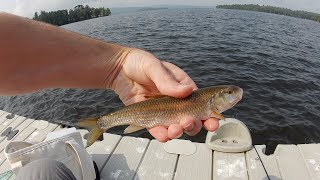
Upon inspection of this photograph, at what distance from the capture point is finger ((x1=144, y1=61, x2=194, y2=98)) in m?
3.60

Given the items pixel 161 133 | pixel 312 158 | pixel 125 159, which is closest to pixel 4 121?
pixel 125 159

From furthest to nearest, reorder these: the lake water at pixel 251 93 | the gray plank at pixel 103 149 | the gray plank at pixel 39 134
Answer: the lake water at pixel 251 93
the gray plank at pixel 39 134
the gray plank at pixel 103 149

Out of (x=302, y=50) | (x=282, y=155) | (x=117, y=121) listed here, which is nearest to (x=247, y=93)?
(x=282, y=155)

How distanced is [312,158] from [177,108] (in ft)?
12.1

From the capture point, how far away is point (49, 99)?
60.8ft

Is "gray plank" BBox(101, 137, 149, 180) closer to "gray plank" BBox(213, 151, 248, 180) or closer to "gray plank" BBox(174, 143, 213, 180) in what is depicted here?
"gray plank" BBox(174, 143, 213, 180)

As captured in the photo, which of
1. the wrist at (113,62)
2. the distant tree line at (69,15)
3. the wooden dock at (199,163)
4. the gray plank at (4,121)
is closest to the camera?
the wrist at (113,62)

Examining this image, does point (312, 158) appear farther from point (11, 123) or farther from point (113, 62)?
point (11, 123)

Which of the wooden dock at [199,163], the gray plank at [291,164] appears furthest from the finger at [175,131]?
the gray plank at [291,164]

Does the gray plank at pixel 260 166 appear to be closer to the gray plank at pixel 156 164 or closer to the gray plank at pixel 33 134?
the gray plank at pixel 156 164

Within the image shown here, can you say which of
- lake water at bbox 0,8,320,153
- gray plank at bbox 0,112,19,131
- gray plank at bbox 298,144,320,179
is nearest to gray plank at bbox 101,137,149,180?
gray plank at bbox 298,144,320,179

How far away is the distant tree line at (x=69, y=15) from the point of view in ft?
387

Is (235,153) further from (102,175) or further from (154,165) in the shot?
(102,175)

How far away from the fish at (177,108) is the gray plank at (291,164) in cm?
242
